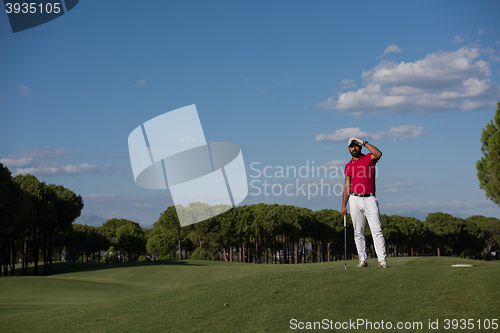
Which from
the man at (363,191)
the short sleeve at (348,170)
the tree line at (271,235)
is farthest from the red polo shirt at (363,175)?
the tree line at (271,235)

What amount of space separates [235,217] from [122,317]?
5912 cm

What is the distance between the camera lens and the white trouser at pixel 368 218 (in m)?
10.3

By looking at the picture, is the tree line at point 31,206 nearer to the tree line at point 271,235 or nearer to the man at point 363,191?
the tree line at point 271,235

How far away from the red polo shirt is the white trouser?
0.26m

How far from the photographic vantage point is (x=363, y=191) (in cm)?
1045

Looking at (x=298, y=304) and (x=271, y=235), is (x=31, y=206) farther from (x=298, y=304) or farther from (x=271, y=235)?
(x=271, y=235)

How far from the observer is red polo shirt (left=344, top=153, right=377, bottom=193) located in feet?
34.2

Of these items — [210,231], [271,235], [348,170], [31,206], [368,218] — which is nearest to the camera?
[368,218]

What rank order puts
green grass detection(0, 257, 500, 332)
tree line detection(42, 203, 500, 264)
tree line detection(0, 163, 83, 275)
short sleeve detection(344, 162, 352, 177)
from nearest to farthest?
green grass detection(0, 257, 500, 332) → short sleeve detection(344, 162, 352, 177) → tree line detection(0, 163, 83, 275) → tree line detection(42, 203, 500, 264)

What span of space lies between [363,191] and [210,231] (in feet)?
193

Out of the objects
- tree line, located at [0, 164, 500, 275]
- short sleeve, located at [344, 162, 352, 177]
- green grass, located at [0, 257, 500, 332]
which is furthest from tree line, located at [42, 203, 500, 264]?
short sleeve, located at [344, 162, 352, 177]

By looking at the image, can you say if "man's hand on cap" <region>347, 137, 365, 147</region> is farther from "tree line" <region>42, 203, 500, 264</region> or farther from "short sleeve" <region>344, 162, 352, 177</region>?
"tree line" <region>42, 203, 500, 264</region>

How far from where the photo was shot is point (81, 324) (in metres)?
8.96

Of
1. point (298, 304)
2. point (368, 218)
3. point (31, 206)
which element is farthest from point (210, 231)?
point (298, 304)
